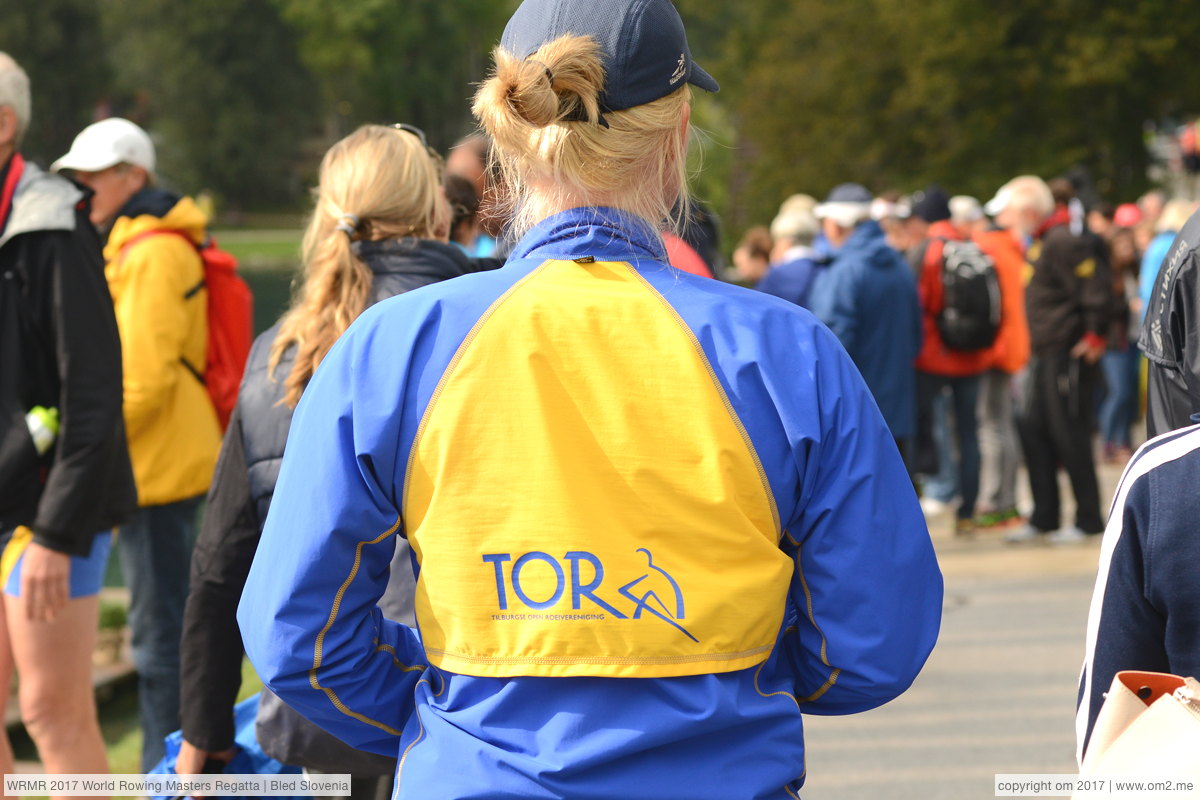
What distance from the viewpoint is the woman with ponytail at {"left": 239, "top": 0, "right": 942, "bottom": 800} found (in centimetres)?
173

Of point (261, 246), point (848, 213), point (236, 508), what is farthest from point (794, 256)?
point (261, 246)

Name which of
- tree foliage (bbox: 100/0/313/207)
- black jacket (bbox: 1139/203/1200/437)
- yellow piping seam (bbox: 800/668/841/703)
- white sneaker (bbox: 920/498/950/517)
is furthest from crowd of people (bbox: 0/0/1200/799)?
tree foliage (bbox: 100/0/313/207)

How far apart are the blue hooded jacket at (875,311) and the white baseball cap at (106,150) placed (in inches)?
165

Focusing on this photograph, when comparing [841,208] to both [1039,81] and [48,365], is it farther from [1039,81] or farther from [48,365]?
[1039,81]

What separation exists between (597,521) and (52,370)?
2.24 meters

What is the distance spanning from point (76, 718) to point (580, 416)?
236 centimetres

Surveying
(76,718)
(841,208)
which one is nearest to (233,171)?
(841,208)

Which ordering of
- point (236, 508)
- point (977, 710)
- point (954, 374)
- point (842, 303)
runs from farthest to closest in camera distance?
point (954, 374) → point (842, 303) → point (977, 710) → point (236, 508)

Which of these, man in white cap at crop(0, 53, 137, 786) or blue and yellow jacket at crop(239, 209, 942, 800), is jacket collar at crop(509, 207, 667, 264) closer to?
blue and yellow jacket at crop(239, 209, 942, 800)

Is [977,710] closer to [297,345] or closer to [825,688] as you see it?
[297,345]

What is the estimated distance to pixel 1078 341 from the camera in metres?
8.43

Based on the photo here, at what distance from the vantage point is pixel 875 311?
7805mm

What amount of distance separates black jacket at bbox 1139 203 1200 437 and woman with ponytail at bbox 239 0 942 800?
97 centimetres

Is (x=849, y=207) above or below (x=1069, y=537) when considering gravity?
above
